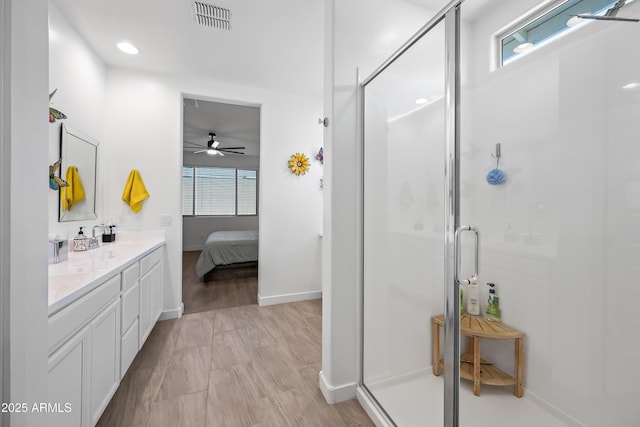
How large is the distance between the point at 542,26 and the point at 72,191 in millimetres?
3316

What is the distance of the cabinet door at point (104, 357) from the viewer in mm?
1364

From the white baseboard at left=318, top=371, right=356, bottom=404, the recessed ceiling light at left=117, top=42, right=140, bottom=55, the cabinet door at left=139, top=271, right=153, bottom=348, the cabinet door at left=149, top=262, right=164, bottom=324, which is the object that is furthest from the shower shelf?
the recessed ceiling light at left=117, top=42, right=140, bottom=55

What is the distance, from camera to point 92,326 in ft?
4.42

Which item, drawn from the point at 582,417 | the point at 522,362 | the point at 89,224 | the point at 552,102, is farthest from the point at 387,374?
the point at 89,224

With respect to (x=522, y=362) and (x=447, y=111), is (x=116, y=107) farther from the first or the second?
(x=522, y=362)

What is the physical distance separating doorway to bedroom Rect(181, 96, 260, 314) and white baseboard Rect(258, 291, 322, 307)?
0.22m

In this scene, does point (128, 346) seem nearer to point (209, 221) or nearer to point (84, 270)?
point (84, 270)

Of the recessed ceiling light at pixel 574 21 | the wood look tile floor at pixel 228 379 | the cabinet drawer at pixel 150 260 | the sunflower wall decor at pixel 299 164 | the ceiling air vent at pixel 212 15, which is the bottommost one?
the wood look tile floor at pixel 228 379

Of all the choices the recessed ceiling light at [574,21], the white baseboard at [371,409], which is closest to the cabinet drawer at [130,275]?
the white baseboard at [371,409]

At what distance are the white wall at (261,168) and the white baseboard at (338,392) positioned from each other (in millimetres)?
1807

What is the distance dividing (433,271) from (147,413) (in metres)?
1.84

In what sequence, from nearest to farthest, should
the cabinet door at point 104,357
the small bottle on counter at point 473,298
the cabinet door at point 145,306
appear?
1. the small bottle on counter at point 473,298
2. the cabinet door at point 104,357
3. the cabinet door at point 145,306

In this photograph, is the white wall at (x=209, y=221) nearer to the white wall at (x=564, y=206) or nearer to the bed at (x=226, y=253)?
the bed at (x=226, y=253)

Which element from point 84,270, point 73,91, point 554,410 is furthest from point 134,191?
point 554,410
